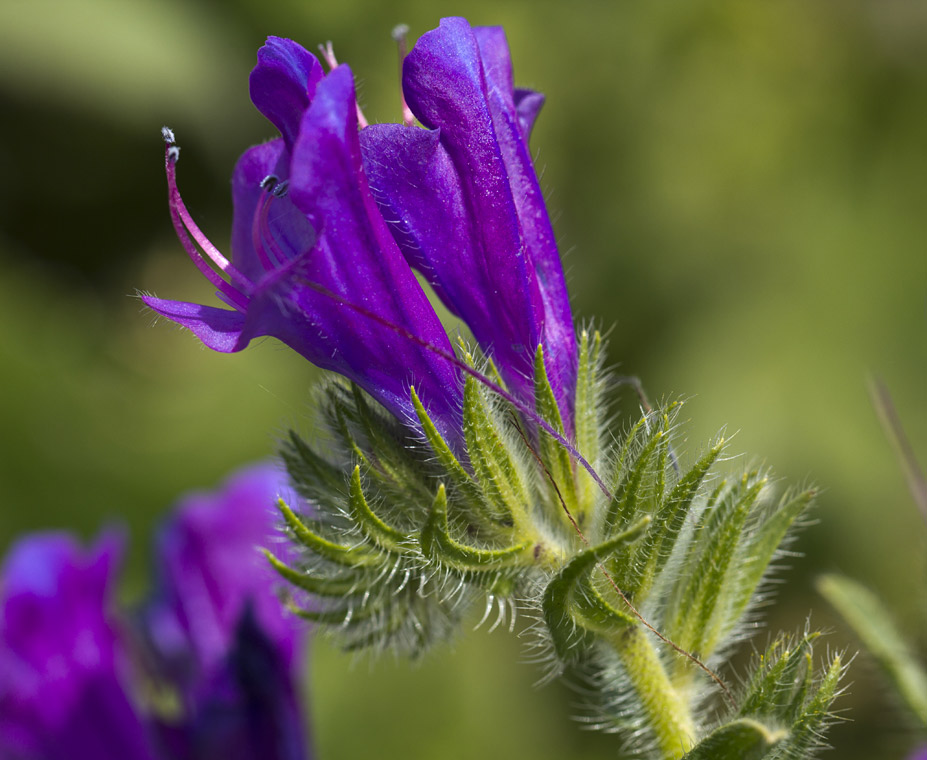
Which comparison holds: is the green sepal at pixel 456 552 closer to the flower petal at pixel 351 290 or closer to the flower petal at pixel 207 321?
the flower petal at pixel 351 290

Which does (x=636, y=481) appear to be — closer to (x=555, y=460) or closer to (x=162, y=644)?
(x=555, y=460)

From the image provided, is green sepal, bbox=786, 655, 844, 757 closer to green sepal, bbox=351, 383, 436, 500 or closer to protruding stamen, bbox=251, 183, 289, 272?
green sepal, bbox=351, 383, 436, 500

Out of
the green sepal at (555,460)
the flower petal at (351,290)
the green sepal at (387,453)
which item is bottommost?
the green sepal at (555,460)

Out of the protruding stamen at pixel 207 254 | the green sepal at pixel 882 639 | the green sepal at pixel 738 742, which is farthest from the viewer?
the green sepal at pixel 882 639

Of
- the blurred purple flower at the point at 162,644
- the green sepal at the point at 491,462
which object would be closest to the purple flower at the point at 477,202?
the green sepal at the point at 491,462

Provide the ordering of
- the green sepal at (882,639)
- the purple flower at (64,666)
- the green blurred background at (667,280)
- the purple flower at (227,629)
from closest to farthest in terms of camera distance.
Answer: the green sepal at (882,639) → the purple flower at (227,629) → the purple flower at (64,666) → the green blurred background at (667,280)

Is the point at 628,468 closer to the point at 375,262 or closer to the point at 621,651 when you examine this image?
the point at 621,651

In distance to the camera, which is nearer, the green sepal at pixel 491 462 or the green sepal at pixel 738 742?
the green sepal at pixel 738 742
